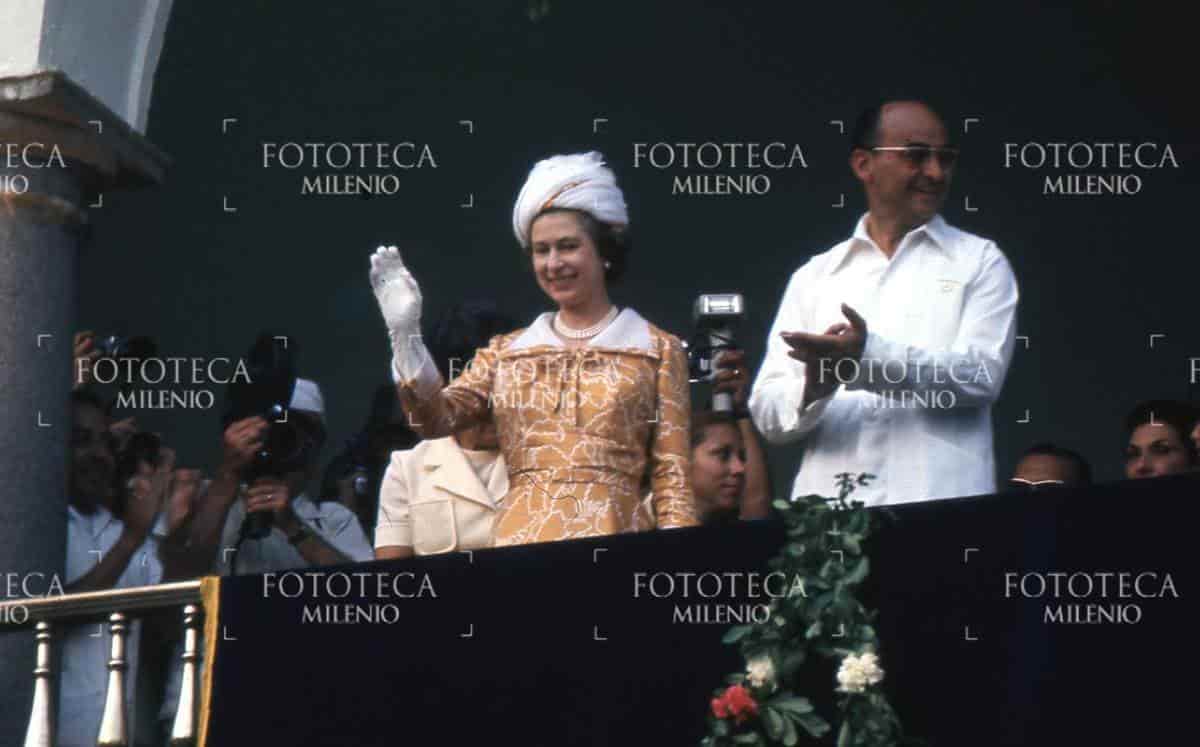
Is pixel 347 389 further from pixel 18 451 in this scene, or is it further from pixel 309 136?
pixel 18 451

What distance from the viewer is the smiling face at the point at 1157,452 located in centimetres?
807

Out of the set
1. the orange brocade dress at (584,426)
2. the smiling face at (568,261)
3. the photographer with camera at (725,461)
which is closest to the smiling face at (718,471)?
the photographer with camera at (725,461)

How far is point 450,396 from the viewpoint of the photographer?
746cm

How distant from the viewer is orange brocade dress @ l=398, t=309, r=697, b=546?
7.32 meters

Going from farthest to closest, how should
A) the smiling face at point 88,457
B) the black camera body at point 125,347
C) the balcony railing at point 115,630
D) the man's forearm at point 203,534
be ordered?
the black camera body at point 125,347 < the smiling face at point 88,457 < the man's forearm at point 203,534 < the balcony railing at point 115,630

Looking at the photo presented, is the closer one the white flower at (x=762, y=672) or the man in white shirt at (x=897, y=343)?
the white flower at (x=762, y=672)

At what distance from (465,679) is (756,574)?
74 cm

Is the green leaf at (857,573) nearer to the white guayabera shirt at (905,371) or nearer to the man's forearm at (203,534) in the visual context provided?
the white guayabera shirt at (905,371)

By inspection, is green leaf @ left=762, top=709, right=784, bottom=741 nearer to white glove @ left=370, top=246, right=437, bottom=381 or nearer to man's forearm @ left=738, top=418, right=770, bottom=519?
white glove @ left=370, top=246, right=437, bottom=381

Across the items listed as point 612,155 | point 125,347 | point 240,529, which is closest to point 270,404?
point 240,529

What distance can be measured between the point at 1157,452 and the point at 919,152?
3.60 feet

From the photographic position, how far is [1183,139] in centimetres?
1055

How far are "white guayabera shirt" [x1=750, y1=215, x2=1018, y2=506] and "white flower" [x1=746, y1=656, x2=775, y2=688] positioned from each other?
0.79m

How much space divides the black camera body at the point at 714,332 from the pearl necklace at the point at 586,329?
0.53 metres
